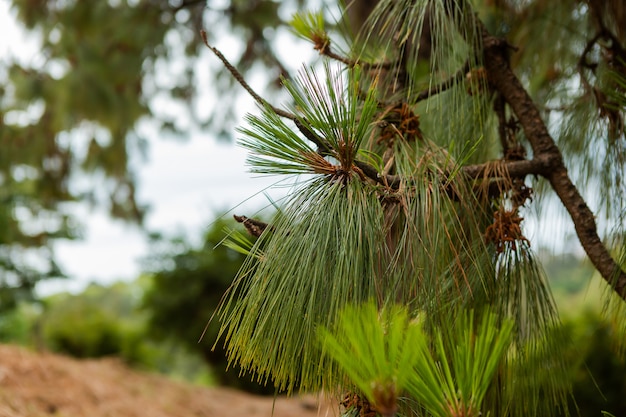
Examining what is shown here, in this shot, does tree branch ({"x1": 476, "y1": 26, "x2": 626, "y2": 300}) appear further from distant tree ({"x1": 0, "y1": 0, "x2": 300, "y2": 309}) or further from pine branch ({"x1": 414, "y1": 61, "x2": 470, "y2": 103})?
distant tree ({"x1": 0, "y1": 0, "x2": 300, "y2": 309})

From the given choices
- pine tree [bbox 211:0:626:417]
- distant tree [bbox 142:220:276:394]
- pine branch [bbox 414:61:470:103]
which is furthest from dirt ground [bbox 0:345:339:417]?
distant tree [bbox 142:220:276:394]

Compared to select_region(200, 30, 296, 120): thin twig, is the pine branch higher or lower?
higher

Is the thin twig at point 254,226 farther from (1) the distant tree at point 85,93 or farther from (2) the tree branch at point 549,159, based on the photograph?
(1) the distant tree at point 85,93

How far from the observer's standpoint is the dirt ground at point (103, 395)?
82.4 inches

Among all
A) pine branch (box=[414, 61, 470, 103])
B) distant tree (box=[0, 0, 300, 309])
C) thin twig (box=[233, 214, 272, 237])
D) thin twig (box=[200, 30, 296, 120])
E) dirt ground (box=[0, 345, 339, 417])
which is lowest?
dirt ground (box=[0, 345, 339, 417])

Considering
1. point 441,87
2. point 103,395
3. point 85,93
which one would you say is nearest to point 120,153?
point 85,93

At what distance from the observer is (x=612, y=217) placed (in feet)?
4.70

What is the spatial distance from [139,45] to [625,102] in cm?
291

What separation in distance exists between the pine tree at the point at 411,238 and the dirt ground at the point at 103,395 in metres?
0.71

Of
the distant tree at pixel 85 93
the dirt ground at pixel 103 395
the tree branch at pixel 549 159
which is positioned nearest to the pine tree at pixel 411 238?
the tree branch at pixel 549 159

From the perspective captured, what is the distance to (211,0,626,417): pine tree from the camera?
676mm

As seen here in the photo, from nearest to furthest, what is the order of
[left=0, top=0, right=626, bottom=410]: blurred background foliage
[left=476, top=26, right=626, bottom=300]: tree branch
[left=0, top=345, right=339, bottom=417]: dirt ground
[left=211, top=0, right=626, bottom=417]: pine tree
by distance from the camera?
[left=211, top=0, right=626, bottom=417]: pine tree < [left=476, top=26, right=626, bottom=300]: tree branch < [left=0, top=345, right=339, bottom=417]: dirt ground < [left=0, top=0, right=626, bottom=410]: blurred background foliage

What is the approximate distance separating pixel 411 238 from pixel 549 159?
36 centimetres

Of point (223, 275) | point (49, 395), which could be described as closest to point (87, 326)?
point (223, 275)
